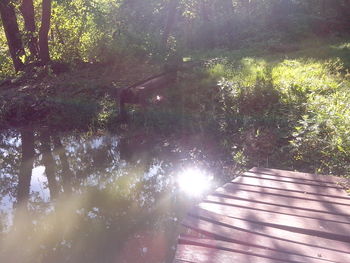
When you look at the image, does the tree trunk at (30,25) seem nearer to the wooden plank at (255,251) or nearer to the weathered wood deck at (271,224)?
the weathered wood deck at (271,224)

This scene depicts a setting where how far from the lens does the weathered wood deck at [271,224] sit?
289cm

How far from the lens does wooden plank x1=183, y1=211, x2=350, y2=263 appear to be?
2902 mm

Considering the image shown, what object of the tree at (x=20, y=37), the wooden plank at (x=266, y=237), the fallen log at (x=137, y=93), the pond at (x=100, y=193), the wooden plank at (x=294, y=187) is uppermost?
the tree at (x=20, y=37)

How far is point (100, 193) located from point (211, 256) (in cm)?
436

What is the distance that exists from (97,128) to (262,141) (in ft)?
17.1

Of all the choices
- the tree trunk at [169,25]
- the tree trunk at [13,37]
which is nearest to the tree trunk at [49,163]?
the tree trunk at [169,25]

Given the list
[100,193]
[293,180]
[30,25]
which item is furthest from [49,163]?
[30,25]

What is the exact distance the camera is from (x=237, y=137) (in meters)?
7.92

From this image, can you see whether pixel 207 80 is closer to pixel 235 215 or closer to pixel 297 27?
pixel 235 215

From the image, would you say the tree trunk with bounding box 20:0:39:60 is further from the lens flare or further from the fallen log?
the lens flare

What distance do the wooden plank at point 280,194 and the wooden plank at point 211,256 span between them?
4.23 feet

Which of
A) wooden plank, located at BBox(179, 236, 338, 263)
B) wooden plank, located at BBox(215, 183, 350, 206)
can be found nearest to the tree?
wooden plank, located at BBox(215, 183, 350, 206)

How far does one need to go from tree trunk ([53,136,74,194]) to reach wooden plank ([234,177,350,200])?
398 cm

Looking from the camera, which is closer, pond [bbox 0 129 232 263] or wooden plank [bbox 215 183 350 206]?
wooden plank [bbox 215 183 350 206]
